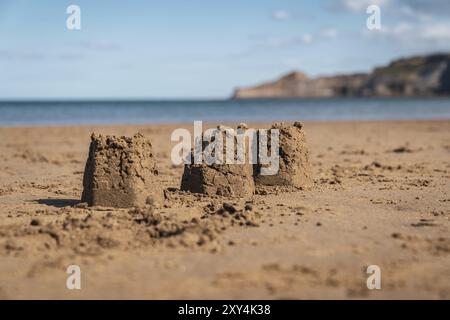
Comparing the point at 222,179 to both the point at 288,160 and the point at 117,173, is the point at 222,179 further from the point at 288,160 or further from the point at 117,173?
the point at 117,173

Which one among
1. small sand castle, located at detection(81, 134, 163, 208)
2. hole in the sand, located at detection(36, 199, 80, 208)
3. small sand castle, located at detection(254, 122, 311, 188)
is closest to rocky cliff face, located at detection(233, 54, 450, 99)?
small sand castle, located at detection(254, 122, 311, 188)

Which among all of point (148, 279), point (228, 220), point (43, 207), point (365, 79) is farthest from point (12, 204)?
point (365, 79)

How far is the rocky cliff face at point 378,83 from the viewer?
107438 millimetres

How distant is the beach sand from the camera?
4.11 metres

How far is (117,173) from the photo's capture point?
6395 millimetres

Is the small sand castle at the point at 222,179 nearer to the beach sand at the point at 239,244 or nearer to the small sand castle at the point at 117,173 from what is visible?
the beach sand at the point at 239,244

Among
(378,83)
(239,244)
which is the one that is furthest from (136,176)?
(378,83)

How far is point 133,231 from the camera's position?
17.6 feet

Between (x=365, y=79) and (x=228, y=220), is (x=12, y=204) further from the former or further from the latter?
(x=365, y=79)

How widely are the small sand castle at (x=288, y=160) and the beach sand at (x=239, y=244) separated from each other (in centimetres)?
20

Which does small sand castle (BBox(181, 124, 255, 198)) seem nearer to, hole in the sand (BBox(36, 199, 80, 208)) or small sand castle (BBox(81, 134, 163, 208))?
small sand castle (BBox(81, 134, 163, 208))

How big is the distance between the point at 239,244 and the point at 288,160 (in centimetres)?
279

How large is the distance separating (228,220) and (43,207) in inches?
89.1

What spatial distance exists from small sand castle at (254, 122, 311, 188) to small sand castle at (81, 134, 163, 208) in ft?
5.82
